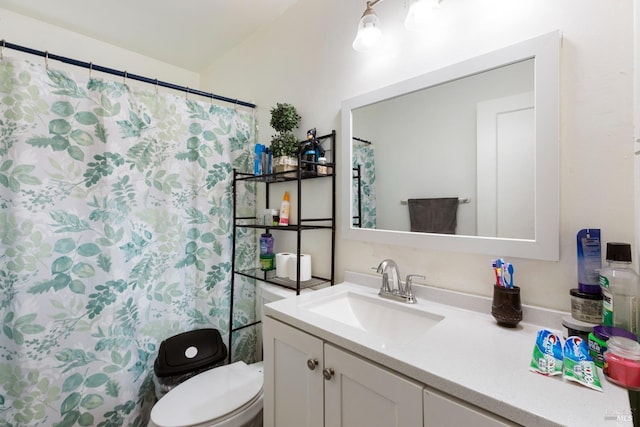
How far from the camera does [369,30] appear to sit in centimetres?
114

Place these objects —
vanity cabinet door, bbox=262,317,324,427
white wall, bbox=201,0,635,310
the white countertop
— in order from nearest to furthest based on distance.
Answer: the white countertop, white wall, bbox=201,0,635,310, vanity cabinet door, bbox=262,317,324,427

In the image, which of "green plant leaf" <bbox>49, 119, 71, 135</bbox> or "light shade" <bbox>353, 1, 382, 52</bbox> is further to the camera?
"green plant leaf" <bbox>49, 119, 71, 135</bbox>

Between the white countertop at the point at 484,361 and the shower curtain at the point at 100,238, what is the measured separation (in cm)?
91

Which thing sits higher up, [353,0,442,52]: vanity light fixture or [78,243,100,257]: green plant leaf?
[353,0,442,52]: vanity light fixture

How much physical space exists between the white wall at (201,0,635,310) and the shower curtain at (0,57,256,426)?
78 centimetres

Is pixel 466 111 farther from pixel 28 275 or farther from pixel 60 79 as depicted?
pixel 28 275

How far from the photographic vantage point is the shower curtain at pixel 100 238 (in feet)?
3.96

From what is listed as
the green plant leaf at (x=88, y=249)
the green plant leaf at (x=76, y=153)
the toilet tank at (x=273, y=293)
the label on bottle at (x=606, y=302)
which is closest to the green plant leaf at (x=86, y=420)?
the green plant leaf at (x=88, y=249)

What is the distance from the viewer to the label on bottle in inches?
25.1

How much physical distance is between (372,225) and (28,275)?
155 cm

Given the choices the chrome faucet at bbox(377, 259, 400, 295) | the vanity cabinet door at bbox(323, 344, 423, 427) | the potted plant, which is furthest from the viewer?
the potted plant

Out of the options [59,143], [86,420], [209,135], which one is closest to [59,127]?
[59,143]

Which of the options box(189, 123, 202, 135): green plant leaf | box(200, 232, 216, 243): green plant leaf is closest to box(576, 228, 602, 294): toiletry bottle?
box(200, 232, 216, 243): green plant leaf

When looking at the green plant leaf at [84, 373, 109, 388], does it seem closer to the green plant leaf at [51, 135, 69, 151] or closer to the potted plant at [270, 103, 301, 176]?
the green plant leaf at [51, 135, 69, 151]
